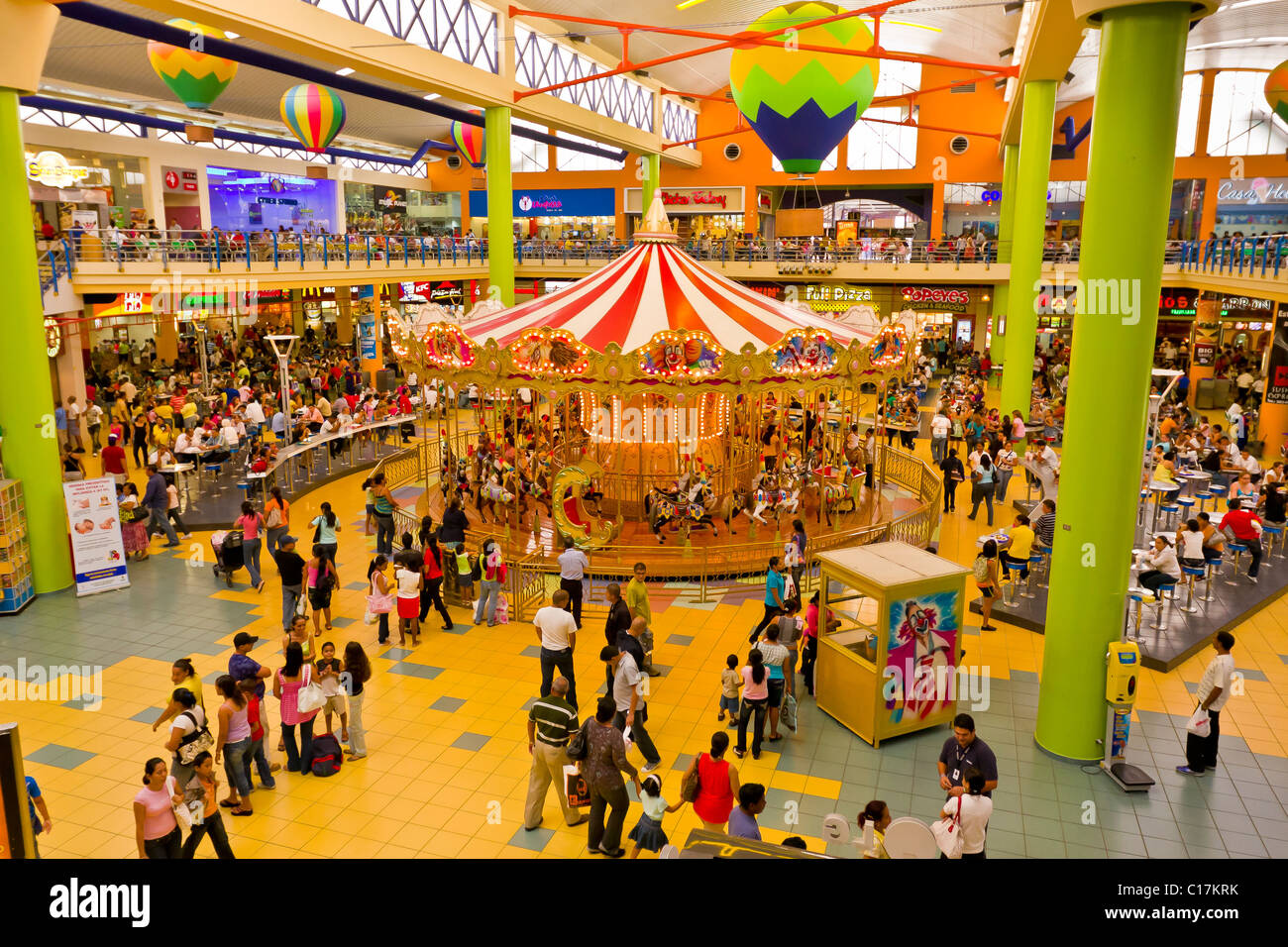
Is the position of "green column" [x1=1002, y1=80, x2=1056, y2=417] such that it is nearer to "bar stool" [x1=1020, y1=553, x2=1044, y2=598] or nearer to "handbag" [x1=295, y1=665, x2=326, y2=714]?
"bar stool" [x1=1020, y1=553, x2=1044, y2=598]

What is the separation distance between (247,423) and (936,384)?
914 inches

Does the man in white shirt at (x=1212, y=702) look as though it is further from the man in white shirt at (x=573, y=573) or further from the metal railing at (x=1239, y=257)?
the metal railing at (x=1239, y=257)

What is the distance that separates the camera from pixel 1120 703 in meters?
8.04

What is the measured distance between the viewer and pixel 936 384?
3300cm

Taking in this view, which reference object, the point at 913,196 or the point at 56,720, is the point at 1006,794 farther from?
the point at 913,196

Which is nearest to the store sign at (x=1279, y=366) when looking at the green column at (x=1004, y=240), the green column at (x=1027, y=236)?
the green column at (x=1027, y=236)

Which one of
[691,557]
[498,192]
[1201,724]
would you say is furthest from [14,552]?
[1201,724]

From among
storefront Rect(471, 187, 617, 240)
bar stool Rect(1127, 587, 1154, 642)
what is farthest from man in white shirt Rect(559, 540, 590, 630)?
storefront Rect(471, 187, 617, 240)

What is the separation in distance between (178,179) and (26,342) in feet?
73.0

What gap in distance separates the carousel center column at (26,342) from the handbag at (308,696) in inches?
261

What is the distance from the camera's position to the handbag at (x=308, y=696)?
7.83 m

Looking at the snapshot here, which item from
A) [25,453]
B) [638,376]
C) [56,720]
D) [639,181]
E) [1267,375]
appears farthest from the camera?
[639,181]

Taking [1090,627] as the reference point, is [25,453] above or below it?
above

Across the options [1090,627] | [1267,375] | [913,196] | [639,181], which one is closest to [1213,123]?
[913,196]
